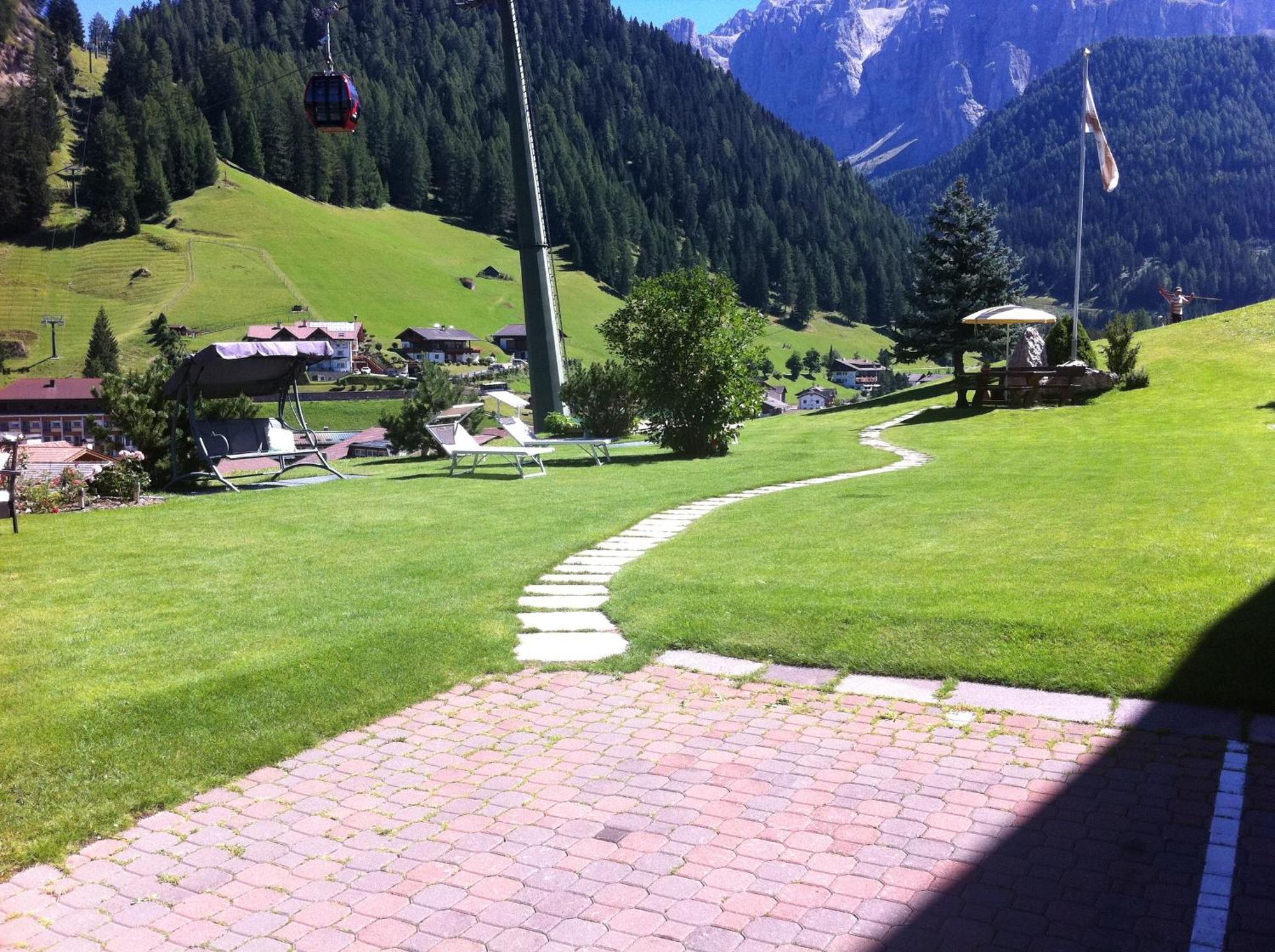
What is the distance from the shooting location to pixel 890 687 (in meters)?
5.05

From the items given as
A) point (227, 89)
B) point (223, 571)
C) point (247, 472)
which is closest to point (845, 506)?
point (223, 571)

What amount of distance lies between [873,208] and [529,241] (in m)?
173

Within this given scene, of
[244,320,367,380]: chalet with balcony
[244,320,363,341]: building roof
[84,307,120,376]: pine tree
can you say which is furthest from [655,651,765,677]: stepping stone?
[84,307,120,376]: pine tree

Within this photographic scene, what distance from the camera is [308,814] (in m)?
3.75

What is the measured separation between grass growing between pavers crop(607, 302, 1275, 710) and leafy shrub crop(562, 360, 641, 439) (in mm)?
10028

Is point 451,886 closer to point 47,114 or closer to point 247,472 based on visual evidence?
point 247,472

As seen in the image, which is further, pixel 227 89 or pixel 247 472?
pixel 227 89

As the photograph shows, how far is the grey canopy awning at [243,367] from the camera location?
12328mm

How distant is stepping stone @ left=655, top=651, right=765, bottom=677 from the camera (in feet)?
17.6

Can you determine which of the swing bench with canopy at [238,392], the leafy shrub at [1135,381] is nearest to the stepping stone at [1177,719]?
the swing bench with canopy at [238,392]

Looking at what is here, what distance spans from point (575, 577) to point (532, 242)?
20004 millimetres

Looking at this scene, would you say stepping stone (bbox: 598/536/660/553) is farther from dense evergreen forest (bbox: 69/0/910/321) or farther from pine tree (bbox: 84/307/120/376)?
dense evergreen forest (bbox: 69/0/910/321)

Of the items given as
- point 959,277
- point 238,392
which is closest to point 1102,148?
point 959,277

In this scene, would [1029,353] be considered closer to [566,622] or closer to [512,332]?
[566,622]
